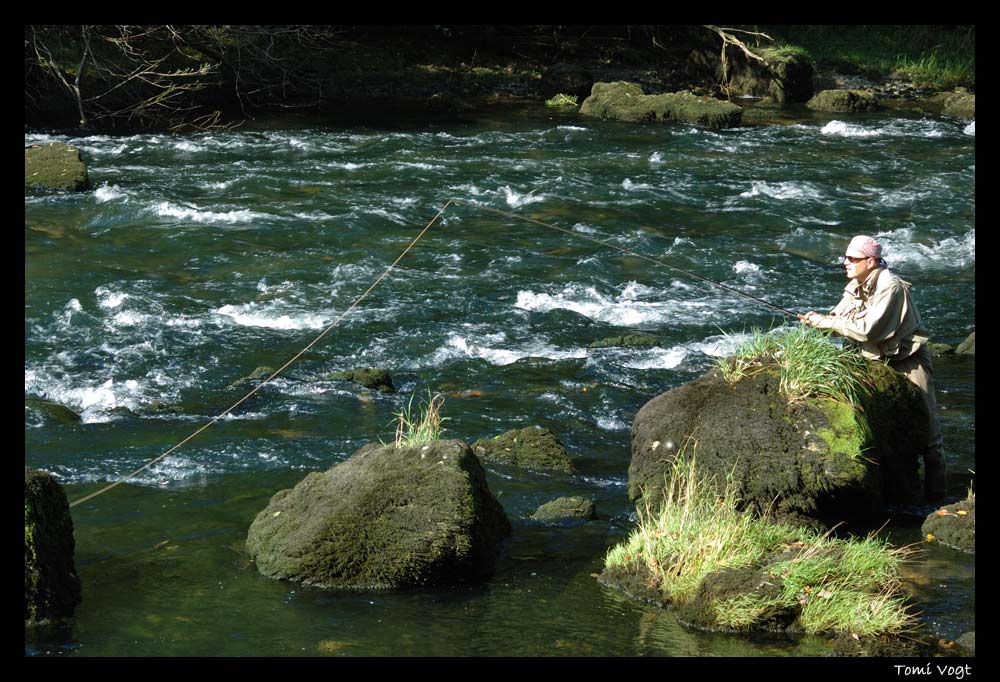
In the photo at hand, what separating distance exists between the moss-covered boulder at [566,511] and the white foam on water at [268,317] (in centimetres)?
508

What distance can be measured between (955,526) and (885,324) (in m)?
1.38

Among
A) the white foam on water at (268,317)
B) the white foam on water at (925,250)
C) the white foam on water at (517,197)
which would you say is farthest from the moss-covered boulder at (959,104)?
the white foam on water at (268,317)

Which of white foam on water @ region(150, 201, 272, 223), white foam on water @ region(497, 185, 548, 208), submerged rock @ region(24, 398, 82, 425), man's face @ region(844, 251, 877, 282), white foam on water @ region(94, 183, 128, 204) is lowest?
submerged rock @ region(24, 398, 82, 425)

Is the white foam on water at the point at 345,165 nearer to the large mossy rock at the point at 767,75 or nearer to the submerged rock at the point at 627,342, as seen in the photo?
the submerged rock at the point at 627,342

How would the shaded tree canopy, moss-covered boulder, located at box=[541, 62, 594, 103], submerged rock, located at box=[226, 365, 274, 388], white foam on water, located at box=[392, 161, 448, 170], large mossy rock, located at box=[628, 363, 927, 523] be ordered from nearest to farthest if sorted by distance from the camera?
large mossy rock, located at box=[628, 363, 927, 523]
submerged rock, located at box=[226, 365, 274, 388]
white foam on water, located at box=[392, 161, 448, 170]
the shaded tree canopy
moss-covered boulder, located at box=[541, 62, 594, 103]

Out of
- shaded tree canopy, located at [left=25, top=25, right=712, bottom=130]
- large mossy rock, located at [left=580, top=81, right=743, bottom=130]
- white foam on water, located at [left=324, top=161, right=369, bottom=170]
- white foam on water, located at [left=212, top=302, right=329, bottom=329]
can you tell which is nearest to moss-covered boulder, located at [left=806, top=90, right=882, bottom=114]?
large mossy rock, located at [left=580, top=81, right=743, bottom=130]

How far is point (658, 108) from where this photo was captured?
2292 cm

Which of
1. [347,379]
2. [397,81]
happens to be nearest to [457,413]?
[347,379]

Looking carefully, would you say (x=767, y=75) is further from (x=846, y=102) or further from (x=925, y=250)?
(x=925, y=250)

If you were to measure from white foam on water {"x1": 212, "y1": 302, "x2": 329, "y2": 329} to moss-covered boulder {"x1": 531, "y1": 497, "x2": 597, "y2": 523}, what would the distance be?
5084mm

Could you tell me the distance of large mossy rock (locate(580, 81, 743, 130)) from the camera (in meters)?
22.5

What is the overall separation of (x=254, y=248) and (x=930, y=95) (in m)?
18.8

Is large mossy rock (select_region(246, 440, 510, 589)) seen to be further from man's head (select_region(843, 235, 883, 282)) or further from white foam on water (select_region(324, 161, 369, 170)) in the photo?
white foam on water (select_region(324, 161, 369, 170))

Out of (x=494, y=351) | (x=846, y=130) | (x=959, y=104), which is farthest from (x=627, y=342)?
(x=959, y=104)
